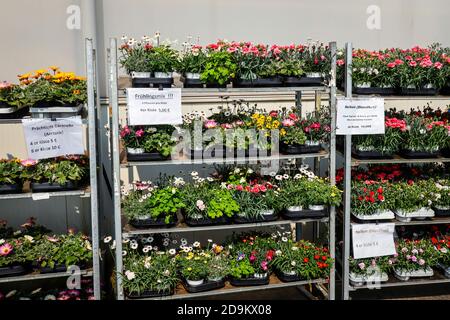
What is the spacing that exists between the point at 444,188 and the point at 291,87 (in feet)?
5.33

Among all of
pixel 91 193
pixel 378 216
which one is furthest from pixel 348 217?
pixel 91 193

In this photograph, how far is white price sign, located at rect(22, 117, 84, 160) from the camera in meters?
3.43

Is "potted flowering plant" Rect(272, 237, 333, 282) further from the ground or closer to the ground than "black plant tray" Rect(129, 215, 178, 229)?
closer to the ground

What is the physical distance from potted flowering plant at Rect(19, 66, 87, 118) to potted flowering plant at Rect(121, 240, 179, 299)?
1129 mm

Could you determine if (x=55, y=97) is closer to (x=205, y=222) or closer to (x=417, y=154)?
(x=205, y=222)

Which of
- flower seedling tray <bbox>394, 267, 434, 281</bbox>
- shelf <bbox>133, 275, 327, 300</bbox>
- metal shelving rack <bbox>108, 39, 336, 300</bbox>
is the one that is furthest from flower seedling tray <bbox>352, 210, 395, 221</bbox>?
shelf <bbox>133, 275, 327, 300</bbox>

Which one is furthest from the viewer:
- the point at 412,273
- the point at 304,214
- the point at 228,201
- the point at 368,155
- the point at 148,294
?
the point at 412,273

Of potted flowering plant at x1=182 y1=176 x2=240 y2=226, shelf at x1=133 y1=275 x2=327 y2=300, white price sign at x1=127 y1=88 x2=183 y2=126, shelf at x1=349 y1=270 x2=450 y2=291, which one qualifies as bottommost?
shelf at x1=349 y1=270 x2=450 y2=291

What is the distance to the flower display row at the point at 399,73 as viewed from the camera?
3818 millimetres

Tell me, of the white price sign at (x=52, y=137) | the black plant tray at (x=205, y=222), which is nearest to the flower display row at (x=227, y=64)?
the white price sign at (x=52, y=137)

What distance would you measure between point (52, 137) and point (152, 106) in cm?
76

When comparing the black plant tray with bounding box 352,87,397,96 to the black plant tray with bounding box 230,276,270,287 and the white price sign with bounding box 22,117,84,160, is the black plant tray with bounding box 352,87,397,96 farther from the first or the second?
the white price sign with bounding box 22,117,84,160

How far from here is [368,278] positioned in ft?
13.1

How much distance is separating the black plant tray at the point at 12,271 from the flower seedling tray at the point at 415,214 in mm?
Result: 2983
